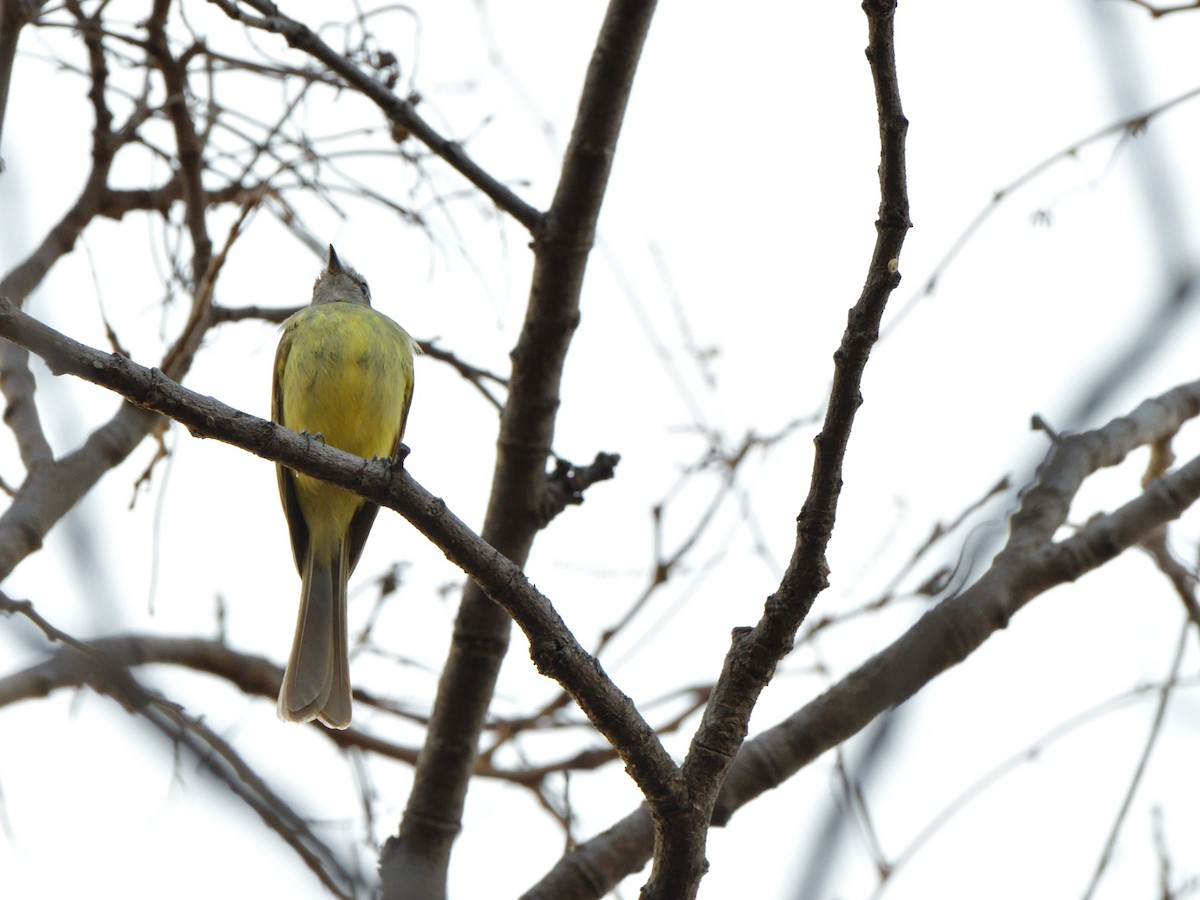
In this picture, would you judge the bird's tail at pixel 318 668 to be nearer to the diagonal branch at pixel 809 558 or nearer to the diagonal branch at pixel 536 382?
the diagonal branch at pixel 536 382

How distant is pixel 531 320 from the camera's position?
4.14 meters

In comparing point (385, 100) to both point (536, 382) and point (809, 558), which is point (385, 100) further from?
point (809, 558)

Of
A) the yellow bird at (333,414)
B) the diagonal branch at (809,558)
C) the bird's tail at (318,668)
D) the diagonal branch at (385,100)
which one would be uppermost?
the yellow bird at (333,414)

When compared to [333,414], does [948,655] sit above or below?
below

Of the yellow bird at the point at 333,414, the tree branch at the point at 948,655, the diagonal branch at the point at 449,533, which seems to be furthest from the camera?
the yellow bird at the point at 333,414

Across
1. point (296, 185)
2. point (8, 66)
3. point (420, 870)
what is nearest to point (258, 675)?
point (420, 870)

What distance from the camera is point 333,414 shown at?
18.6ft

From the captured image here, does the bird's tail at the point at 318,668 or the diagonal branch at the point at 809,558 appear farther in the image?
the bird's tail at the point at 318,668

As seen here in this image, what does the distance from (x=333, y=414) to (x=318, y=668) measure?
1217 mm

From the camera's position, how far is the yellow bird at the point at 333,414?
563 centimetres

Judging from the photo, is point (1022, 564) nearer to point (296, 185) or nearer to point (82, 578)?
point (82, 578)

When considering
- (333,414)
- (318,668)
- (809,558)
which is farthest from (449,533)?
(333,414)

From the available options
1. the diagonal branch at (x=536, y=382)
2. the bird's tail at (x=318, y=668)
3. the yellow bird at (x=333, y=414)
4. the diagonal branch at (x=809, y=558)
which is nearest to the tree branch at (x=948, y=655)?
the diagonal branch at (x=809, y=558)

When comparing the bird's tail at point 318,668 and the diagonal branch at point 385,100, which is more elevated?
the diagonal branch at point 385,100
